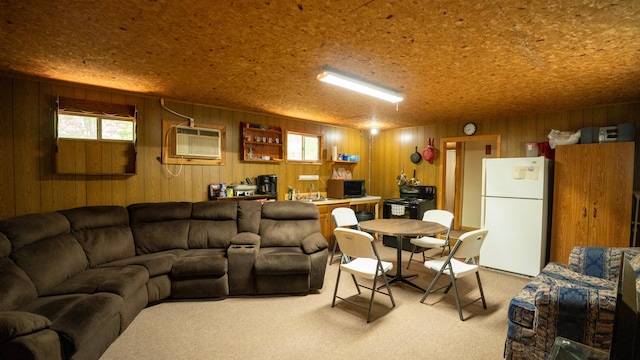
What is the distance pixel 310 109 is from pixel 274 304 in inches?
110

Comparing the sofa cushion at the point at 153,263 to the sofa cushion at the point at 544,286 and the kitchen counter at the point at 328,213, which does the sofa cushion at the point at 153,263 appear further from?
the sofa cushion at the point at 544,286

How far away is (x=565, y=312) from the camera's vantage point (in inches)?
68.3

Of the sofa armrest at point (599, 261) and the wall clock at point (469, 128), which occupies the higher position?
the wall clock at point (469, 128)

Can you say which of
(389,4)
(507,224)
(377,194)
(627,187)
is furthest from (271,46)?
(377,194)

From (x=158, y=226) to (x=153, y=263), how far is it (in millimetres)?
695

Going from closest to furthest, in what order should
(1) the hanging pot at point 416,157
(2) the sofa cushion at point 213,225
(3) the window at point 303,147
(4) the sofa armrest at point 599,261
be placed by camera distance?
(4) the sofa armrest at point 599,261 < (2) the sofa cushion at point 213,225 < (3) the window at point 303,147 < (1) the hanging pot at point 416,157

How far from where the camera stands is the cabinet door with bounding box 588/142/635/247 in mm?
3266

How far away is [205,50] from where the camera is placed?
2.31m

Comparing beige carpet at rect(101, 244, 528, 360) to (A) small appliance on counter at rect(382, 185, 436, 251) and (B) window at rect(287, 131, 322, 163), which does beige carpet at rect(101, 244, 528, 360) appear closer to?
(A) small appliance on counter at rect(382, 185, 436, 251)

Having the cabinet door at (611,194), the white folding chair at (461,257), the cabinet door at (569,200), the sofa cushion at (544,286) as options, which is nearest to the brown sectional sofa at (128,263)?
the white folding chair at (461,257)

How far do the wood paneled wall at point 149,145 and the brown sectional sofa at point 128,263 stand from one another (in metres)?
0.38

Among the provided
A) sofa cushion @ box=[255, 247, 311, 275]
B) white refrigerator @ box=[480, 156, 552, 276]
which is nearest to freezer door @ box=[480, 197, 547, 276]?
white refrigerator @ box=[480, 156, 552, 276]

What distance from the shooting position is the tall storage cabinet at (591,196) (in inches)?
129

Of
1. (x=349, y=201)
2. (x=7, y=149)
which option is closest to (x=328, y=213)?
(x=349, y=201)
